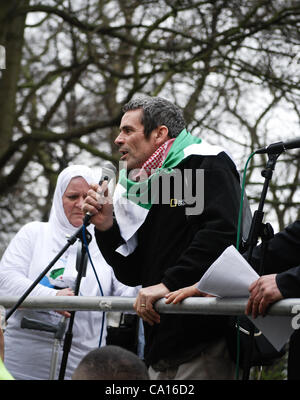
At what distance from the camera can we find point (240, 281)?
2.88 metres

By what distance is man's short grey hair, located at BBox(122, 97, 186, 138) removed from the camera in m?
3.96

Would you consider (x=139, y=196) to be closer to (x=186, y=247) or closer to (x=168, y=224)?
(x=168, y=224)

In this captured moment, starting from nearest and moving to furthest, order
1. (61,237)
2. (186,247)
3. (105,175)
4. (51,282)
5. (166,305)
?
(166,305)
(186,247)
(105,175)
(51,282)
(61,237)

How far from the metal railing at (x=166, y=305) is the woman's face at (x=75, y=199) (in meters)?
1.18

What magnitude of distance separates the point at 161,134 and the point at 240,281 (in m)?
1.29

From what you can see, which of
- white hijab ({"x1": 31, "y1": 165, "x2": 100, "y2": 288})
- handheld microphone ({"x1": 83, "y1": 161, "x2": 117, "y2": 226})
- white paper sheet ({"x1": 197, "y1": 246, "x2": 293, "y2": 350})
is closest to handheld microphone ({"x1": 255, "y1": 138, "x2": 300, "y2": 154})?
white paper sheet ({"x1": 197, "y1": 246, "x2": 293, "y2": 350})

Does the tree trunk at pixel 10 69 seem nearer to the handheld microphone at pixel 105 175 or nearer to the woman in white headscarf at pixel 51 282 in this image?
Answer: the woman in white headscarf at pixel 51 282

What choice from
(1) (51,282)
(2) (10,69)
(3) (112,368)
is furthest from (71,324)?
(2) (10,69)

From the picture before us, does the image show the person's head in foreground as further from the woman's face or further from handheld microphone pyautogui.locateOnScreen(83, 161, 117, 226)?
the woman's face

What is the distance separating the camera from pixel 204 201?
134 inches

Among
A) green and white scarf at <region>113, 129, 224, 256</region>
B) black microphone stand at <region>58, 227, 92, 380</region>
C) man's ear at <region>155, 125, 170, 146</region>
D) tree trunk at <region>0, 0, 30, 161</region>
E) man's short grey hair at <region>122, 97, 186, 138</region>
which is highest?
tree trunk at <region>0, 0, 30, 161</region>

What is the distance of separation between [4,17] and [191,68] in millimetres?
2227

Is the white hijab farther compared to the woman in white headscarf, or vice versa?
the white hijab

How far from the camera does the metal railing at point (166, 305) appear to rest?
9.01ft
